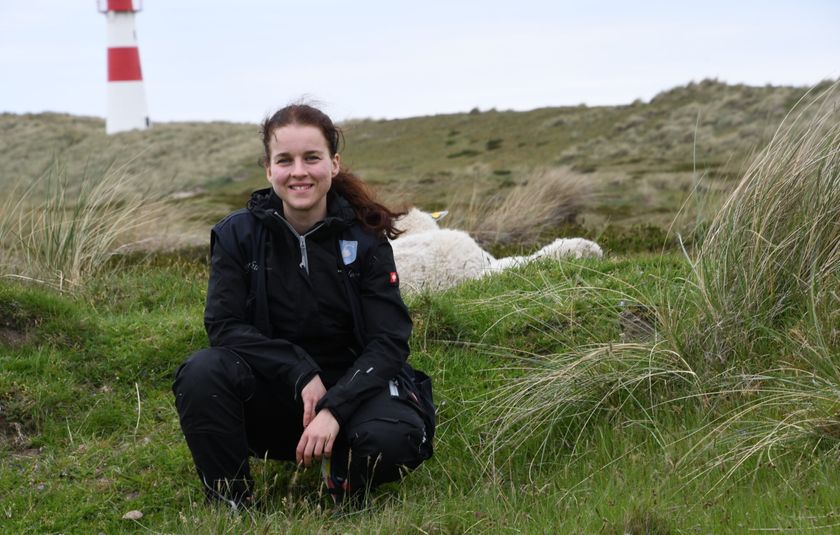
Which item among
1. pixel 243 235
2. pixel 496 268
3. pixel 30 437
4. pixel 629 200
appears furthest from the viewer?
pixel 629 200

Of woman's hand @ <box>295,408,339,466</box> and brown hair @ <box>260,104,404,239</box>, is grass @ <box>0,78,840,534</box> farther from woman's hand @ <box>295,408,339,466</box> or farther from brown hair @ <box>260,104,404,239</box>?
brown hair @ <box>260,104,404,239</box>

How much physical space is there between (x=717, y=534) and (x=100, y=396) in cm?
355

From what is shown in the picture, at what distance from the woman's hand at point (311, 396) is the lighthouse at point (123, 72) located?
120ft

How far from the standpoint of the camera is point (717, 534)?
10.2 feet

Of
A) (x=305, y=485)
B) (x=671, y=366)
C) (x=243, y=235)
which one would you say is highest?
(x=243, y=235)

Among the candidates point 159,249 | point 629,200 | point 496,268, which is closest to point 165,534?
point 496,268

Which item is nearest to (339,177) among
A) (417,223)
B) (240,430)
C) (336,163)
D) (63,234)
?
(336,163)

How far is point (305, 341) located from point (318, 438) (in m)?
0.56

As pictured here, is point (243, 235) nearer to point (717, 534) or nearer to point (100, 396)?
point (100, 396)

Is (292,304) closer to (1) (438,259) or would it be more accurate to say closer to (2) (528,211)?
(1) (438,259)

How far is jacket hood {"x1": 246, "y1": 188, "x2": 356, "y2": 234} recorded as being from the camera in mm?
4137

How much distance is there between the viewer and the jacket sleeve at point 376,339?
388 centimetres

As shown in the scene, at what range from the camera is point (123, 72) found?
4031 cm

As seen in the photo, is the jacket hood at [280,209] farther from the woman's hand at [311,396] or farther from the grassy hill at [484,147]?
the grassy hill at [484,147]
